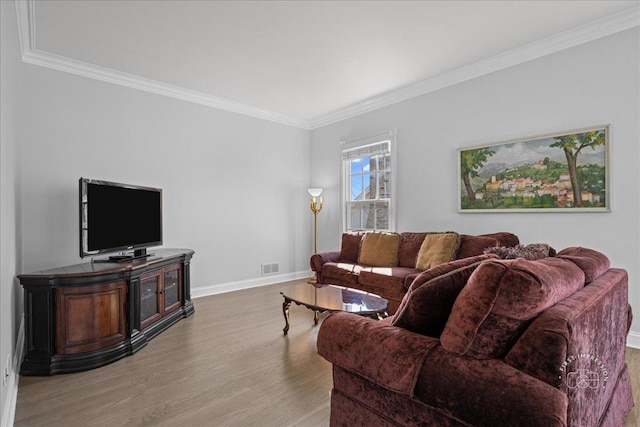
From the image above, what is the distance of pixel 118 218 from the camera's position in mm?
3383

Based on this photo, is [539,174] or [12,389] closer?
[12,389]

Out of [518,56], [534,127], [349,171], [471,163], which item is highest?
[518,56]

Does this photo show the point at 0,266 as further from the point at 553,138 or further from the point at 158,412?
the point at 553,138

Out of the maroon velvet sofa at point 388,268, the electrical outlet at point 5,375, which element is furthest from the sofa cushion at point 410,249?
the electrical outlet at point 5,375

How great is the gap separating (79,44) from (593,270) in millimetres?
4731

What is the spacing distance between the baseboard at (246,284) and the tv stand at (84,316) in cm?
162

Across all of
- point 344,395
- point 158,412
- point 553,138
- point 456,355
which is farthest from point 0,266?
point 553,138

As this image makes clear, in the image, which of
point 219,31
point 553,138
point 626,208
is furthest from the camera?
point 553,138

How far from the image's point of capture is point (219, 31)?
10.6ft

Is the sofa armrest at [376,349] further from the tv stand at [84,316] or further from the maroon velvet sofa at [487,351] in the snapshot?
the tv stand at [84,316]

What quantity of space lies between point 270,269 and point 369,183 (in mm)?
2242

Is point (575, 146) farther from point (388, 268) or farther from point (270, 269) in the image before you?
point (270, 269)

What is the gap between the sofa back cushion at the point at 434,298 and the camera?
1428 mm

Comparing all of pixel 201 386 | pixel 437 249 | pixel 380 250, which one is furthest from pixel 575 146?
pixel 201 386
